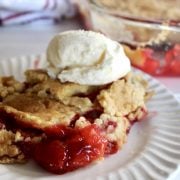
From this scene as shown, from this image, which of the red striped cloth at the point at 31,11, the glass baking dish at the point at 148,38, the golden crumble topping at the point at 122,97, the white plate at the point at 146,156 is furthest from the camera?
the red striped cloth at the point at 31,11

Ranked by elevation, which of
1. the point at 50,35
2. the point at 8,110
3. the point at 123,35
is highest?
the point at 8,110

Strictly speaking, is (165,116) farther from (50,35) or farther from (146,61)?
(50,35)

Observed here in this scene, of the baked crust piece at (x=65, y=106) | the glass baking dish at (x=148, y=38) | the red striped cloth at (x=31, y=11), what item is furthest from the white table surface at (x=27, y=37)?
the baked crust piece at (x=65, y=106)

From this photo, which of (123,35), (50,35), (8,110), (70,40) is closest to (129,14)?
(123,35)

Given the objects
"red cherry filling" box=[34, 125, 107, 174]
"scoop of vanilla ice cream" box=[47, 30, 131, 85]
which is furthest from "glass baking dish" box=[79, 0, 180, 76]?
"red cherry filling" box=[34, 125, 107, 174]

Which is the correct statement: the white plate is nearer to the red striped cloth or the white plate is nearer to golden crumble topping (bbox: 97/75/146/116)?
golden crumble topping (bbox: 97/75/146/116)

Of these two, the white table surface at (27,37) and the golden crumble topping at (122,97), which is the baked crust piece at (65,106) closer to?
the golden crumble topping at (122,97)
